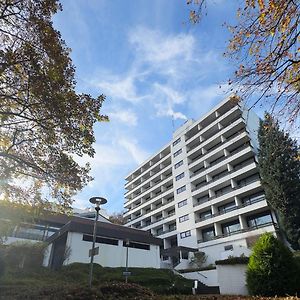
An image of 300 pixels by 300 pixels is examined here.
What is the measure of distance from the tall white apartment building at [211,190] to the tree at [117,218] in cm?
1092

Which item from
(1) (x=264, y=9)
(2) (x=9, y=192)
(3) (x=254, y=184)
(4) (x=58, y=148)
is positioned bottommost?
(2) (x=9, y=192)

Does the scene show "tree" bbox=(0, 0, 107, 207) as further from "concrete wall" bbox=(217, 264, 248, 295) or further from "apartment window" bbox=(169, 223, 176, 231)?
"apartment window" bbox=(169, 223, 176, 231)

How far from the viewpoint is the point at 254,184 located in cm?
3425

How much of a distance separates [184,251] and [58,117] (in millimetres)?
34168

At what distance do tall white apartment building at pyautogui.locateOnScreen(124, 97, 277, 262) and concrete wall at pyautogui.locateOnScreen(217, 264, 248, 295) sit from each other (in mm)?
19593

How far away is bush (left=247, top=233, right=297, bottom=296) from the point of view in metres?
9.76

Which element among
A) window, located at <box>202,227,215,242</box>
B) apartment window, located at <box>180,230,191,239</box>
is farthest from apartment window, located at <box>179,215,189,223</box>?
window, located at <box>202,227,215,242</box>

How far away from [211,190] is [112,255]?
67.9 feet

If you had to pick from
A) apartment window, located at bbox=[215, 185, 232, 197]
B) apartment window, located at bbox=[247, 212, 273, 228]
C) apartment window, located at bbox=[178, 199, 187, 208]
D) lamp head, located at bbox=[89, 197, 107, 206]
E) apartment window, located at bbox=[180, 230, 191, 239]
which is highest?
apartment window, located at bbox=[178, 199, 187, 208]

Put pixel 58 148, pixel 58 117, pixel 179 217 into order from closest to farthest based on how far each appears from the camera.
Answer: pixel 58 117 < pixel 58 148 < pixel 179 217

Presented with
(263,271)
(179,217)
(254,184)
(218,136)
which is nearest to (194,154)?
(218,136)

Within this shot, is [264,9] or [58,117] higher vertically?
[58,117]

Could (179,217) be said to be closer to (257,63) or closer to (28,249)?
(28,249)

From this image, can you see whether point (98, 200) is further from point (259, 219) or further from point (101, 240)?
point (259, 219)
